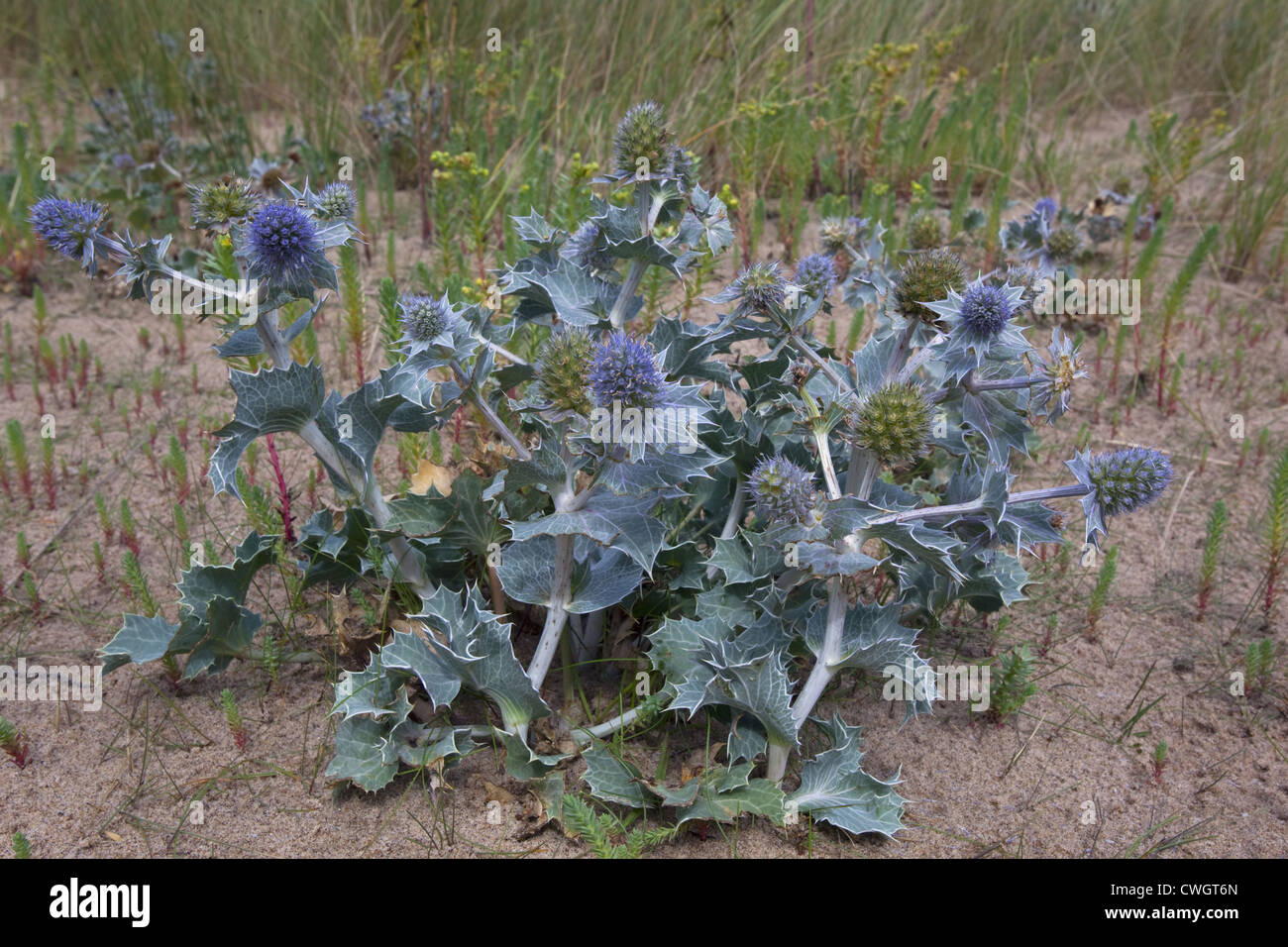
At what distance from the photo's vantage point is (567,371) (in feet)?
6.29

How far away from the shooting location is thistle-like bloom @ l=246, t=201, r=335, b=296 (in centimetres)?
192

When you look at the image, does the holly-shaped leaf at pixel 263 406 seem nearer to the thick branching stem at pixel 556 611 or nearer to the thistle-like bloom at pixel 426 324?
the thistle-like bloom at pixel 426 324

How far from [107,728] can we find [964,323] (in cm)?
220

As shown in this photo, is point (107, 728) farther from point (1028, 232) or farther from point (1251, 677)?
point (1028, 232)

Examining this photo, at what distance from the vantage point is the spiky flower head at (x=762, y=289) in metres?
2.25

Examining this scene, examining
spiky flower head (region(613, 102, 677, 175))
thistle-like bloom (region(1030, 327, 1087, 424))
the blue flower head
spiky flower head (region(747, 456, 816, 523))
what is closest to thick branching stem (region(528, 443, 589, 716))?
spiky flower head (region(747, 456, 816, 523))

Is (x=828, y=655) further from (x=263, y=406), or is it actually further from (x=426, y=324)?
(x=263, y=406)

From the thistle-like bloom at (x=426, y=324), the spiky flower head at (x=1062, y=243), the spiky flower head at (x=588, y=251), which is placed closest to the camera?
the thistle-like bloom at (x=426, y=324)

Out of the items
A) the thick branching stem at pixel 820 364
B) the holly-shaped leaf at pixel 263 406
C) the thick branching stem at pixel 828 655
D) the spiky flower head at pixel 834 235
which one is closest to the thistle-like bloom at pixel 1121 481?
the thick branching stem at pixel 828 655

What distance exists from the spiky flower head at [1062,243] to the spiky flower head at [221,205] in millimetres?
3131

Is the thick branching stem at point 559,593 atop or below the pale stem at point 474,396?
below

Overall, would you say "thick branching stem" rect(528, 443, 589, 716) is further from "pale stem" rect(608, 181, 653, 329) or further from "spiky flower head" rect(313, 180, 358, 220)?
"spiky flower head" rect(313, 180, 358, 220)

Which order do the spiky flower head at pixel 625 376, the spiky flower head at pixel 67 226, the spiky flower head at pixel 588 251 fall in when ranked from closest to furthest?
the spiky flower head at pixel 625 376 → the spiky flower head at pixel 67 226 → the spiky flower head at pixel 588 251

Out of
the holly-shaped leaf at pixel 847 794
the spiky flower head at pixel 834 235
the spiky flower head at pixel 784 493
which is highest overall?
the spiky flower head at pixel 834 235
